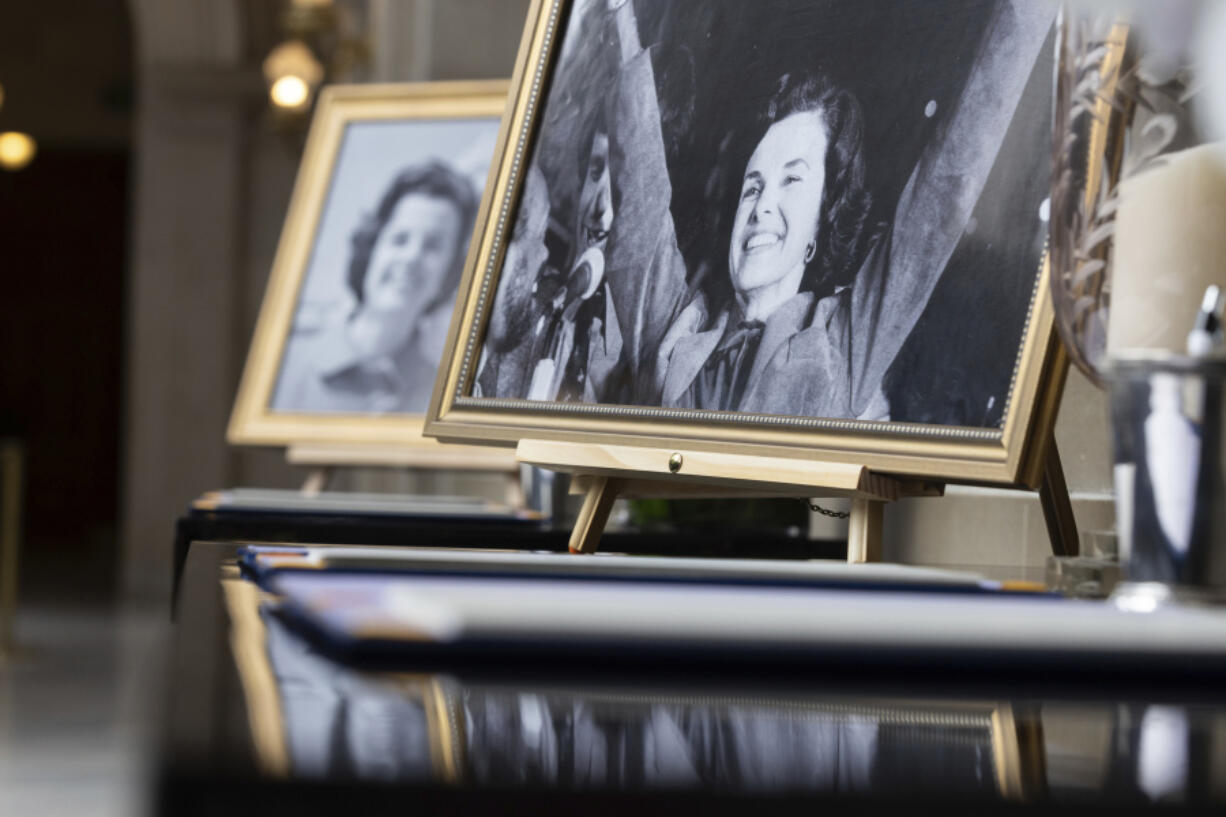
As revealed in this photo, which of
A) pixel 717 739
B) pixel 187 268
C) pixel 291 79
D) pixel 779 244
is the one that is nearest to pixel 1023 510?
pixel 779 244

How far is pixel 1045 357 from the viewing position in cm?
106

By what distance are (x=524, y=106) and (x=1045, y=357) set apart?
749mm

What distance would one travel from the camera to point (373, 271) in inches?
130

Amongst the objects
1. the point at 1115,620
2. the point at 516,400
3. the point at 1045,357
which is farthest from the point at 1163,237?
the point at 516,400

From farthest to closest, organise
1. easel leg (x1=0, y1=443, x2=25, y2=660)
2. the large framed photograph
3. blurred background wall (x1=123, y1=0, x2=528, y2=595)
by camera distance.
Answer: blurred background wall (x1=123, y1=0, x2=528, y2=595) < easel leg (x1=0, y1=443, x2=25, y2=660) < the large framed photograph

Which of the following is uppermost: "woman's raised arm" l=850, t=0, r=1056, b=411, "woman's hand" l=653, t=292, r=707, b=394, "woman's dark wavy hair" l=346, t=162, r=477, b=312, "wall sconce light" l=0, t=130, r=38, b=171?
"wall sconce light" l=0, t=130, r=38, b=171

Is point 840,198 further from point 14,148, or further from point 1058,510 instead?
point 14,148

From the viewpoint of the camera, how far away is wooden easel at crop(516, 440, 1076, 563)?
1.17m

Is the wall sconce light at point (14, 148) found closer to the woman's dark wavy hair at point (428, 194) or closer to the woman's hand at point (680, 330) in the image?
the woman's dark wavy hair at point (428, 194)

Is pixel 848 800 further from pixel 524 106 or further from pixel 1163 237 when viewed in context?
pixel 524 106

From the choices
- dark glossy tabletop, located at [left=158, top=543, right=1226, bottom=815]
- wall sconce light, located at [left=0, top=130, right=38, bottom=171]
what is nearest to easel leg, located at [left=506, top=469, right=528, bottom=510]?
dark glossy tabletop, located at [left=158, top=543, right=1226, bottom=815]

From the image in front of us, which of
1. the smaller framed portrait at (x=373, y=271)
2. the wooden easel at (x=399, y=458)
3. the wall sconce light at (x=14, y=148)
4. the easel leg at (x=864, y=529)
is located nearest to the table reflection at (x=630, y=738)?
the easel leg at (x=864, y=529)

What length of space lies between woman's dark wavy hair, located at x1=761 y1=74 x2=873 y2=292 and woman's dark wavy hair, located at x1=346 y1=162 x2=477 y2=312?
79.6 inches

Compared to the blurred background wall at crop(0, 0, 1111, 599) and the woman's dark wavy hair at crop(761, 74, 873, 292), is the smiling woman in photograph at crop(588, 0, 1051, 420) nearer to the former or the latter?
the woman's dark wavy hair at crop(761, 74, 873, 292)
